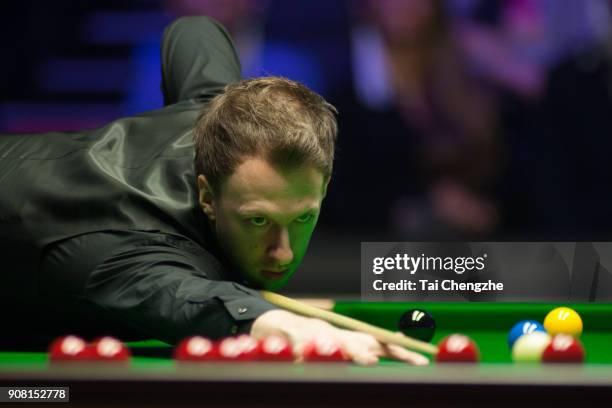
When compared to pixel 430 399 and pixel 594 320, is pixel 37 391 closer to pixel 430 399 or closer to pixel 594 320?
pixel 430 399

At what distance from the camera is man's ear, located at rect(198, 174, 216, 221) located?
9.53 feet

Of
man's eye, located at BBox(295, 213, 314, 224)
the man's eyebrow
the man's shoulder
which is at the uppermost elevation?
the man's eyebrow

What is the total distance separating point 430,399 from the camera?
69.6 inches

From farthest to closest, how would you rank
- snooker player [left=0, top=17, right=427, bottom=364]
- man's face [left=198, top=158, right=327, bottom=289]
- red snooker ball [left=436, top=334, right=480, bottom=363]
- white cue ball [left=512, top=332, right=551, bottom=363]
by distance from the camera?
1. man's face [left=198, top=158, right=327, bottom=289]
2. snooker player [left=0, top=17, right=427, bottom=364]
3. white cue ball [left=512, top=332, right=551, bottom=363]
4. red snooker ball [left=436, top=334, right=480, bottom=363]

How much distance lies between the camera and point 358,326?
2582 mm

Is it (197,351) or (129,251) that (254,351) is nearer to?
(197,351)

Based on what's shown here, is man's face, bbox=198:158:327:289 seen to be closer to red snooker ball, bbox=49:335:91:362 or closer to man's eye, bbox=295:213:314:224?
man's eye, bbox=295:213:314:224

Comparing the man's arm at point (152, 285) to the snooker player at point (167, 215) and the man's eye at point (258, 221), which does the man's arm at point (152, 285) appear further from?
the man's eye at point (258, 221)

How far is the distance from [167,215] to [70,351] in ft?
2.66

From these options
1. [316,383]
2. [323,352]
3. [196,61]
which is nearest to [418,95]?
[196,61]

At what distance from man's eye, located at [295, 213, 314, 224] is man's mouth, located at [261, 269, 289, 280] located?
18 cm

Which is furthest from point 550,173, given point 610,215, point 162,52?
point 162,52

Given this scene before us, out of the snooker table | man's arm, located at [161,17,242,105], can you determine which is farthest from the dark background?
the snooker table

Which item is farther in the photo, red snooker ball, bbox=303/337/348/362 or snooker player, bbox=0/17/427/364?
snooker player, bbox=0/17/427/364
